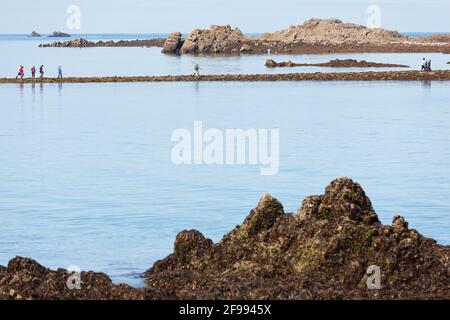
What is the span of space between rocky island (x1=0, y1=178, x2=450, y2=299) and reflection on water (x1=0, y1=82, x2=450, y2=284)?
2.34m

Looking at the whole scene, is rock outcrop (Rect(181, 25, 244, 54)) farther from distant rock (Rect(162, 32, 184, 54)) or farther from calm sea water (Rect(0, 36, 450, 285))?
calm sea water (Rect(0, 36, 450, 285))

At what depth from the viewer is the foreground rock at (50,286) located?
54.1ft

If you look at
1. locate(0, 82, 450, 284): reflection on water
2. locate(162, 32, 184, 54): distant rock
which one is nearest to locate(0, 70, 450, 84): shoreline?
locate(0, 82, 450, 284): reflection on water

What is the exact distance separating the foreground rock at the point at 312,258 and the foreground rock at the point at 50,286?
Result: 0.67 metres

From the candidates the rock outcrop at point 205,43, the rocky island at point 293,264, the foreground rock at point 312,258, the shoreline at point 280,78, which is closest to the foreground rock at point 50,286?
the rocky island at point 293,264

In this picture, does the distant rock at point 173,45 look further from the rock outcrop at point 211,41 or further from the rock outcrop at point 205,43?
the rock outcrop at point 211,41

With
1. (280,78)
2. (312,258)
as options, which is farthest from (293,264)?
(280,78)

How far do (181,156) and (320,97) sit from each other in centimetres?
3006

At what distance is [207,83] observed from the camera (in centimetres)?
8556

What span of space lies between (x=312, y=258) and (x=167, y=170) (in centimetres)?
1837

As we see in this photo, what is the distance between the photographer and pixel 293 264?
18.3 m

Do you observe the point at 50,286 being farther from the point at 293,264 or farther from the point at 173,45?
the point at 173,45

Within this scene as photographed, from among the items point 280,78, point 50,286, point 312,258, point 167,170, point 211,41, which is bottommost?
point 280,78
